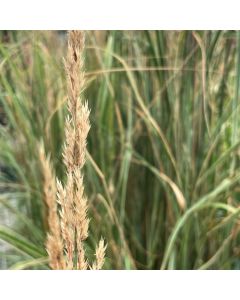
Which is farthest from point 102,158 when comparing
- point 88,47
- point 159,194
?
point 88,47

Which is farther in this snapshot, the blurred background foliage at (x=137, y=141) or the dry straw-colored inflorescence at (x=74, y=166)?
the blurred background foliage at (x=137, y=141)

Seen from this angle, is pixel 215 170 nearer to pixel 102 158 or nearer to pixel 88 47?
pixel 102 158

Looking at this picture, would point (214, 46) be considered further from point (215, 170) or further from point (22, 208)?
point (22, 208)

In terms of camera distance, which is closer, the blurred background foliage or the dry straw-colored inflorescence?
the dry straw-colored inflorescence

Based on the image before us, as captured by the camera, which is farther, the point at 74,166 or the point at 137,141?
the point at 137,141
